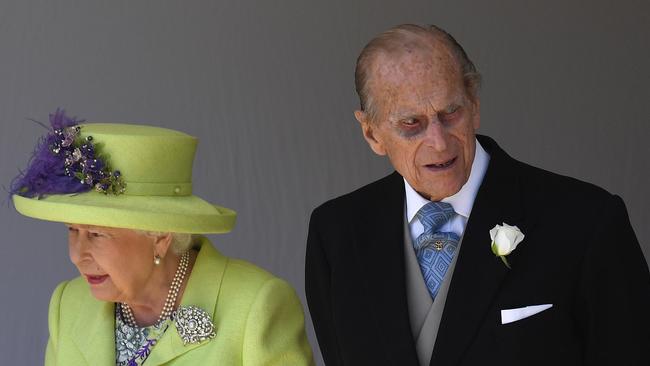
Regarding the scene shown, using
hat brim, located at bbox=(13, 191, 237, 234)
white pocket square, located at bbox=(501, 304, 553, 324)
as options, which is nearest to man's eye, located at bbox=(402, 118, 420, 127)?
white pocket square, located at bbox=(501, 304, 553, 324)

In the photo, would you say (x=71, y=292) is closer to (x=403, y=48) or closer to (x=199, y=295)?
(x=199, y=295)

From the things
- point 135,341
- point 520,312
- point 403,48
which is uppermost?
point 403,48

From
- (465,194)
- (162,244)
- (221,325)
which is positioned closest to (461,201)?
(465,194)

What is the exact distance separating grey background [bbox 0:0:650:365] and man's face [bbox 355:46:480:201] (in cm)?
326

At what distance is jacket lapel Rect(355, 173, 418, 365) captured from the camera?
2883mm

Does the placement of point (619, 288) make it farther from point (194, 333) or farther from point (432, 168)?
point (194, 333)

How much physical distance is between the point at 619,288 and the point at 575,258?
12cm

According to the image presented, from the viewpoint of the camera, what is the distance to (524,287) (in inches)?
110

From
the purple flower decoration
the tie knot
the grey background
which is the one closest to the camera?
the tie knot

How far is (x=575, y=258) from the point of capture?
279 cm

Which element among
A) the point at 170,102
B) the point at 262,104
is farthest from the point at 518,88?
the point at 170,102

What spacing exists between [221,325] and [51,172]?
2.03 ft

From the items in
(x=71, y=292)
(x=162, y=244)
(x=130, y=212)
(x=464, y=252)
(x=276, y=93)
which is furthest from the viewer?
(x=276, y=93)

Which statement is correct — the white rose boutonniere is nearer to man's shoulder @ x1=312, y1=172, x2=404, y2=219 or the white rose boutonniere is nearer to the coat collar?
man's shoulder @ x1=312, y1=172, x2=404, y2=219
